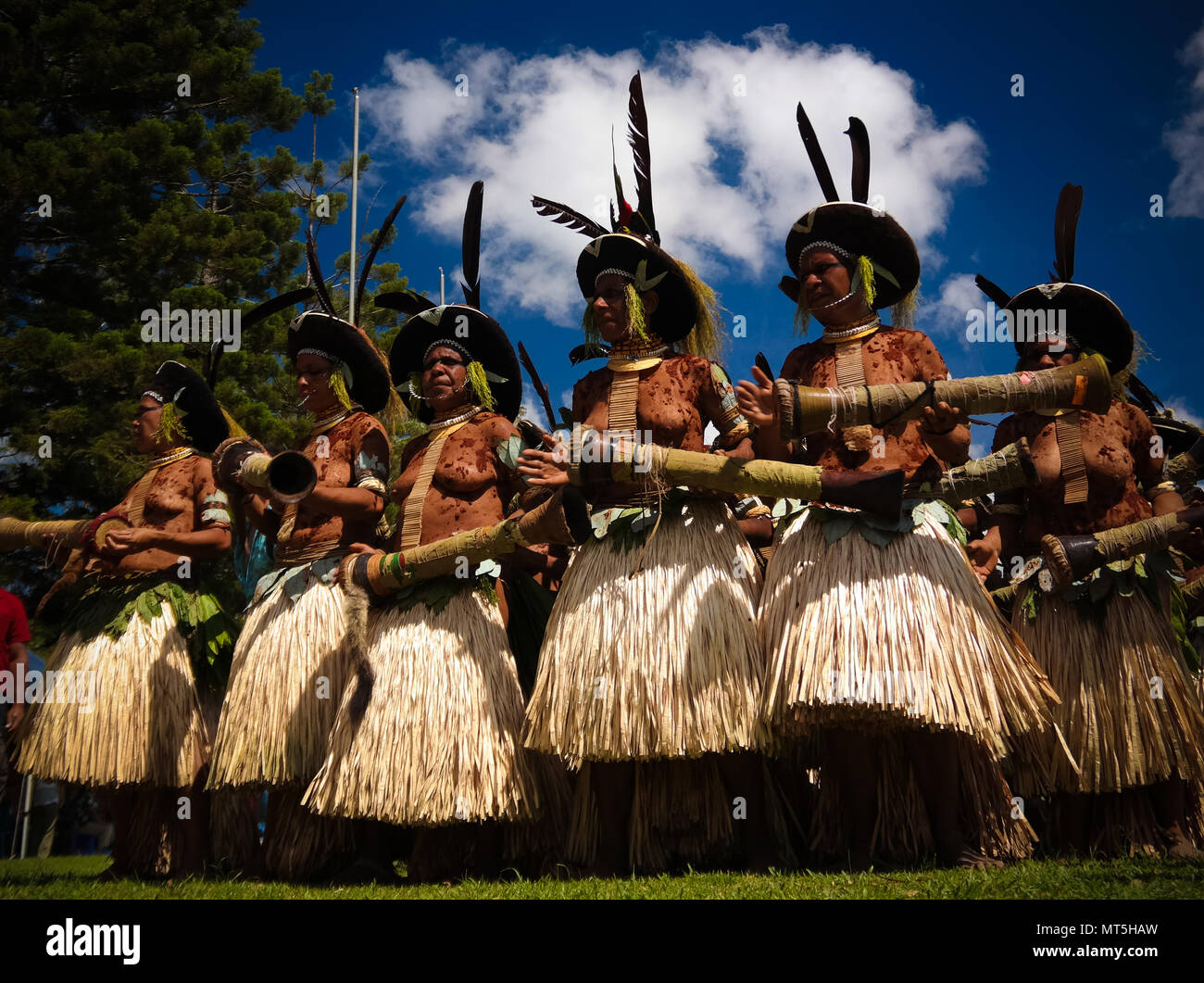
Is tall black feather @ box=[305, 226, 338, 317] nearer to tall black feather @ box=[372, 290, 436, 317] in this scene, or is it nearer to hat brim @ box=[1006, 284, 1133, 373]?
tall black feather @ box=[372, 290, 436, 317]

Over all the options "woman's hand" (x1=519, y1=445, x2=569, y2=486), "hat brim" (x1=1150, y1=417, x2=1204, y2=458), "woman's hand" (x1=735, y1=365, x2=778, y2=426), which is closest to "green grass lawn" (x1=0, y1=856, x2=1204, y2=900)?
"woman's hand" (x1=519, y1=445, x2=569, y2=486)

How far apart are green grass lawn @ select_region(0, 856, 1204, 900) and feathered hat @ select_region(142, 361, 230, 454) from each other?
2248 mm

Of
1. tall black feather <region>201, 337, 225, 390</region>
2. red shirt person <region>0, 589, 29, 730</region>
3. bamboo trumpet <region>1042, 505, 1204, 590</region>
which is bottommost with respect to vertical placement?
red shirt person <region>0, 589, 29, 730</region>

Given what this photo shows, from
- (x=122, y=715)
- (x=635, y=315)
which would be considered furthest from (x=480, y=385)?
(x=122, y=715)

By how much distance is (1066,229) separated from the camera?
15.6ft

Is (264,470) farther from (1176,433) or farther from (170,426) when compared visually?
(1176,433)

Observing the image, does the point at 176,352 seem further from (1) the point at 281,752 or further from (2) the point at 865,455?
(2) the point at 865,455

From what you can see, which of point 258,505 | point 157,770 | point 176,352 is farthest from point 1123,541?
point 176,352

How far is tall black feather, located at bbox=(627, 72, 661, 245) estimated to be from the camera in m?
4.83

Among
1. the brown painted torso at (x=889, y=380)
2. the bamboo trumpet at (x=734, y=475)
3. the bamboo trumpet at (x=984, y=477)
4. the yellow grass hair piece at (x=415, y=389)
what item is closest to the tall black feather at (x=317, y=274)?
the yellow grass hair piece at (x=415, y=389)

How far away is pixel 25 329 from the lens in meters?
8.41

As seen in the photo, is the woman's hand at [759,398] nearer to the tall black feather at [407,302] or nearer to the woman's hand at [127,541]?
the tall black feather at [407,302]

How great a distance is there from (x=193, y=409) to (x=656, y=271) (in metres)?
2.63

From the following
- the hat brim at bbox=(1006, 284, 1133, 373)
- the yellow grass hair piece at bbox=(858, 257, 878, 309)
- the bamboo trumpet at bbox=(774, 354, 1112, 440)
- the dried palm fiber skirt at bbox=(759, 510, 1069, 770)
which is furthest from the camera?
the hat brim at bbox=(1006, 284, 1133, 373)
